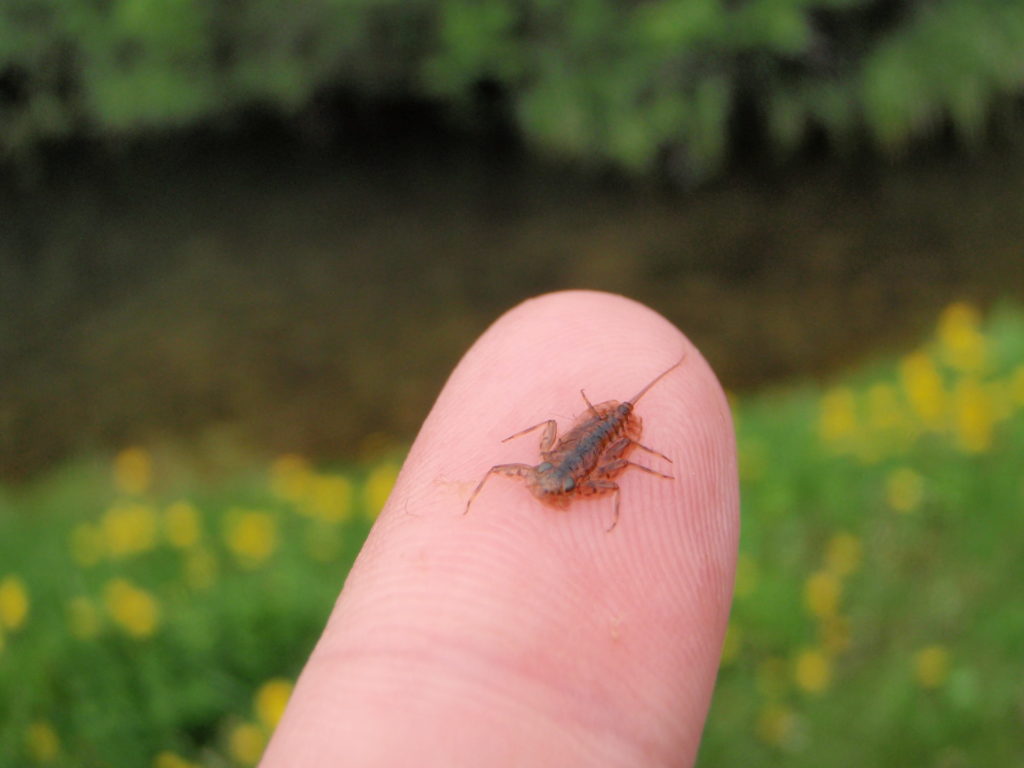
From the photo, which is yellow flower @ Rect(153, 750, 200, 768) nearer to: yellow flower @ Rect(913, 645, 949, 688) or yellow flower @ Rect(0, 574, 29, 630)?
yellow flower @ Rect(0, 574, 29, 630)

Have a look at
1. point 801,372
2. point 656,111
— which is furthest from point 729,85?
point 801,372

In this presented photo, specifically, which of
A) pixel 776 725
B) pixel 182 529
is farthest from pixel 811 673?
pixel 182 529

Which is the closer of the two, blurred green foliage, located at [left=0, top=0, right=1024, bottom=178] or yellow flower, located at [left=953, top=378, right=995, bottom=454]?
yellow flower, located at [left=953, top=378, right=995, bottom=454]

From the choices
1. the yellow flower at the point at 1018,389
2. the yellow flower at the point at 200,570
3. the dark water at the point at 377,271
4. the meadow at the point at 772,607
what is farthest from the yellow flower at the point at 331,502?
the yellow flower at the point at 1018,389

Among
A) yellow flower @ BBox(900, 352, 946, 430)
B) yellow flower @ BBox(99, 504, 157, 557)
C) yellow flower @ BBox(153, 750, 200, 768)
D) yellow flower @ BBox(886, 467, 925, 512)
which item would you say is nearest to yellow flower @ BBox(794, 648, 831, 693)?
yellow flower @ BBox(886, 467, 925, 512)

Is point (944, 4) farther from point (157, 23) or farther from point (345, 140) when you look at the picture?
point (157, 23)
